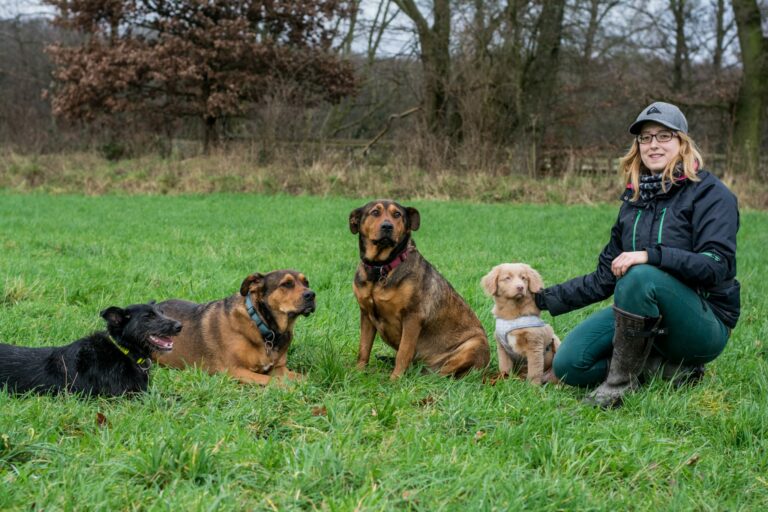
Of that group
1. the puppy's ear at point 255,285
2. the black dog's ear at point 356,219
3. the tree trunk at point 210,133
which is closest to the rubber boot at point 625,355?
the black dog's ear at point 356,219

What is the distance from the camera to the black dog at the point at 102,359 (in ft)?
13.8

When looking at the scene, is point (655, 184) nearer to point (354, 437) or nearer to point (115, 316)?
point (354, 437)

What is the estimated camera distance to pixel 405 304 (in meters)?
5.11

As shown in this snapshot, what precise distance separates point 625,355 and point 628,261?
1.98ft

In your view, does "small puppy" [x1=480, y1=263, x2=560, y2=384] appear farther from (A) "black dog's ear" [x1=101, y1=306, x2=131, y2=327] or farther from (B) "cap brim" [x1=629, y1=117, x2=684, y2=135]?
(A) "black dog's ear" [x1=101, y1=306, x2=131, y2=327]

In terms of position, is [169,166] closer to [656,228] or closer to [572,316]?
[572,316]

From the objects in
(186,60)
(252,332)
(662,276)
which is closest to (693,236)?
(662,276)

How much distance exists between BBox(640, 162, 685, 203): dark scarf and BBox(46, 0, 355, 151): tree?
1954 centimetres

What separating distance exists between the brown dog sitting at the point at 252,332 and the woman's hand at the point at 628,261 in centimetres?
217

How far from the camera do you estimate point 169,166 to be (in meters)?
21.7

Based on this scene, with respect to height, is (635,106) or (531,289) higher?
(635,106)

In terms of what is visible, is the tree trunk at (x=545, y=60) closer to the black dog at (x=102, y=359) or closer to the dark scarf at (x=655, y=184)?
the dark scarf at (x=655, y=184)

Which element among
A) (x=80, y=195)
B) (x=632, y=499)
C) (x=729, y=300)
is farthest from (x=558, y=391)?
(x=80, y=195)

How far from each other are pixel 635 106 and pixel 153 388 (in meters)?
25.5
